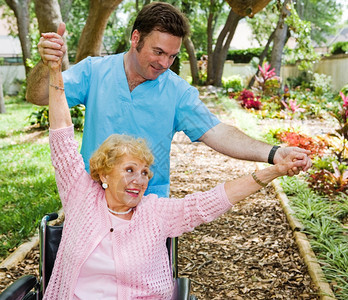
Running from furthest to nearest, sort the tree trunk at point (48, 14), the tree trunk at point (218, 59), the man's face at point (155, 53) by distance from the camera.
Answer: the tree trunk at point (218, 59) → the tree trunk at point (48, 14) → the man's face at point (155, 53)

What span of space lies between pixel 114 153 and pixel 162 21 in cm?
70

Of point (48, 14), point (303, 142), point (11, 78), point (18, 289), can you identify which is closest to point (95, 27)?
point (48, 14)

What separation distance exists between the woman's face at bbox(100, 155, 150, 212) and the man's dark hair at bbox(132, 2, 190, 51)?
64 cm

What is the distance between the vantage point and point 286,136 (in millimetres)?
7691

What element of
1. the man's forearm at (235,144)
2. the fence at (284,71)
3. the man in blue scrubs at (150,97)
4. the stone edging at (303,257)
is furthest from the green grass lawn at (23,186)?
the fence at (284,71)

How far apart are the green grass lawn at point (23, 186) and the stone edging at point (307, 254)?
223cm

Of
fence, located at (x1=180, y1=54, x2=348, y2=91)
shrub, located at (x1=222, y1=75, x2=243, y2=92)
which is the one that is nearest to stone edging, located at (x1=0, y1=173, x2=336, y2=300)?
fence, located at (x1=180, y1=54, x2=348, y2=91)

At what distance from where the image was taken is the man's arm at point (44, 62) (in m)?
1.87

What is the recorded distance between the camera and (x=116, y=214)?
6.74 feet

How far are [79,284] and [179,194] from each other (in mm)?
3460

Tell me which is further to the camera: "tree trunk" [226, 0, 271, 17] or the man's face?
"tree trunk" [226, 0, 271, 17]

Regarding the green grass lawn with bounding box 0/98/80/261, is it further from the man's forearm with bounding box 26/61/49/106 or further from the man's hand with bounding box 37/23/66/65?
the man's hand with bounding box 37/23/66/65

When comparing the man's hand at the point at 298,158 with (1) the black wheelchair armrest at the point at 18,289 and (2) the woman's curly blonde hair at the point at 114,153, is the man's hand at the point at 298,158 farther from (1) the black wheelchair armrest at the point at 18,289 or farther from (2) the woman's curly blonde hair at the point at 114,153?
(1) the black wheelchair armrest at the point at 18,289

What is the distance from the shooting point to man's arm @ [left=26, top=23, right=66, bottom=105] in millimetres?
1868
